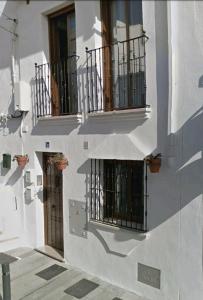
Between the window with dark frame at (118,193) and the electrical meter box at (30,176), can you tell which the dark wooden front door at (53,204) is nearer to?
the electrical meter box at (30,176)

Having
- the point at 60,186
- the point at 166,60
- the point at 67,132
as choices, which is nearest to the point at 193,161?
the point at 166,60

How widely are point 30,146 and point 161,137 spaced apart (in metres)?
3.25

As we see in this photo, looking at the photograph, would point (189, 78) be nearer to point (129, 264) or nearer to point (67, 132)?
point (67, 132)

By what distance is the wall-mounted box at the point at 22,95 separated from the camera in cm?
620

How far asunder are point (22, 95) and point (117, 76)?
91.7 inches

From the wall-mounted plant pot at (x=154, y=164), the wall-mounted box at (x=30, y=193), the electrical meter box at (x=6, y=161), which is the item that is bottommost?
the wall-mounted box at (x=30, y=193)

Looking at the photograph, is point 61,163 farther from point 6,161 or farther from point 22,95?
point 6,161

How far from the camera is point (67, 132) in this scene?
559 cm

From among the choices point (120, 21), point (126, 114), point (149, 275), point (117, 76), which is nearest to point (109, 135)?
point (126, 114)

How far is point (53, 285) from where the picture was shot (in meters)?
5.06

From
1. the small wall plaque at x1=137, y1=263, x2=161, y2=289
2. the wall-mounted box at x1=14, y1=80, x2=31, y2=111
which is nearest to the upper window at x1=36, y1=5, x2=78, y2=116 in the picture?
the wall-mounted box at x1=14, y1=80, x2=31, y2=111

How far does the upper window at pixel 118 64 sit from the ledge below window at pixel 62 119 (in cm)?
31

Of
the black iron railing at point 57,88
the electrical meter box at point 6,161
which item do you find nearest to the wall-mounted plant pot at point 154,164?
the black iron railing at point 57,88

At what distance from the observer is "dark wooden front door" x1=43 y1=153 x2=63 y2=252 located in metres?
6.30
